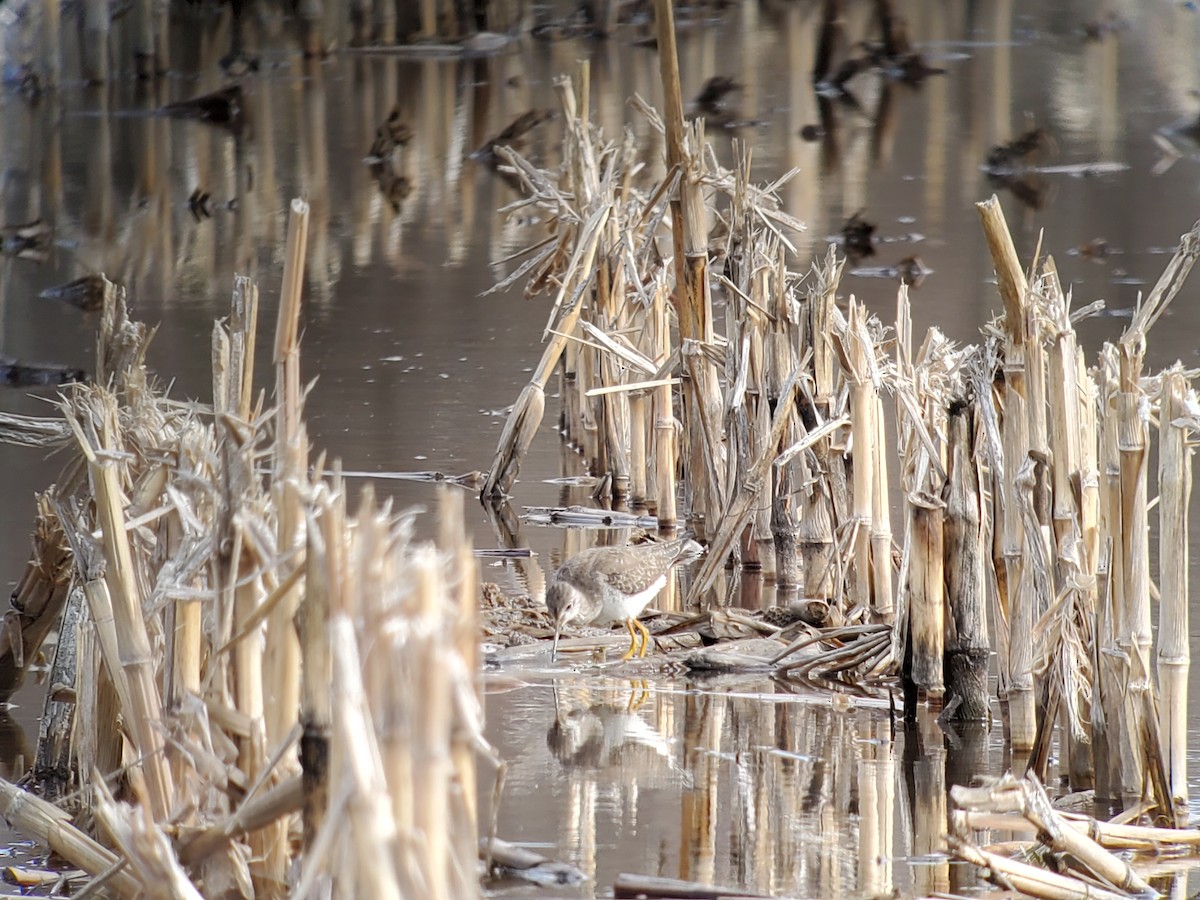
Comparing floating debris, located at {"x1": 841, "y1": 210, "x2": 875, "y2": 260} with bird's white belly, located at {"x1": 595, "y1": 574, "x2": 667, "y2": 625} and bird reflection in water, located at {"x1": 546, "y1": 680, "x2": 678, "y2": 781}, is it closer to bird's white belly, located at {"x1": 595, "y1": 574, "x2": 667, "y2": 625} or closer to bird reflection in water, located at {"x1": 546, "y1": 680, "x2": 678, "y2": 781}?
bird's white belly, located at {"x1": 595, "y1": 574, "x2": 667, "y2": 625}

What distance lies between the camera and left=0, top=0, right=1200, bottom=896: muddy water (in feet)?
13.6

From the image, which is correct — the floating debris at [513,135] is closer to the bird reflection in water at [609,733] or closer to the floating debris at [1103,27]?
the floating debris at [1103,27]

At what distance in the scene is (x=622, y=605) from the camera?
208 inches

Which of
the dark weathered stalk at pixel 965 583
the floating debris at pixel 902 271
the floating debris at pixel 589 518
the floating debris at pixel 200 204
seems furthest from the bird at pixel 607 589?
the floating debris at pixel 200 204

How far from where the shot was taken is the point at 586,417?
8430 millimetres

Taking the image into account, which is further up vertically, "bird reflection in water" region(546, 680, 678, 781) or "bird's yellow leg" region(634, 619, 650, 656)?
"bird's yellow leg" region(634, 619, 650, 656)

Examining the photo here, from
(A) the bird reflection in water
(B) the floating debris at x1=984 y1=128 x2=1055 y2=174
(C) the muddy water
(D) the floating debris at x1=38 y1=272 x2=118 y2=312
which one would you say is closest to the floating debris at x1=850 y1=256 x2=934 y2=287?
(C) the muddy water

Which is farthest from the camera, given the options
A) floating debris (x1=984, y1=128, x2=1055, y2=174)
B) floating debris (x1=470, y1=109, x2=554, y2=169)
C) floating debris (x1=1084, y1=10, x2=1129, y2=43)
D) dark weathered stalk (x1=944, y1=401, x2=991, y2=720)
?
floating debris (x1=1084, y1=10, x2=1129, y2=43)

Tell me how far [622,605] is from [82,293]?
28.6ft

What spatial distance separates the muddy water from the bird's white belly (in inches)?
7.0

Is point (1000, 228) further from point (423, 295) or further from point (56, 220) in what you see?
point (56, 220)

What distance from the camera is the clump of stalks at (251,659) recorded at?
1942 mm

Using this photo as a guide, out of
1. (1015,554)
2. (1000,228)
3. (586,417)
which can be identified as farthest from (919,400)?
(586,417)

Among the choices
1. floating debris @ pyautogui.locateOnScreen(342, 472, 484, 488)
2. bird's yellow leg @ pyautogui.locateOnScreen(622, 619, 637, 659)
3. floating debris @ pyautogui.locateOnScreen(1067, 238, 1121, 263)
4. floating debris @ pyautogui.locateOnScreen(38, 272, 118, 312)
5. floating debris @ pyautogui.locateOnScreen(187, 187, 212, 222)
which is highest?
floating debris @ pyautogui.locateOnScreen(187, 187, 212, 222)
